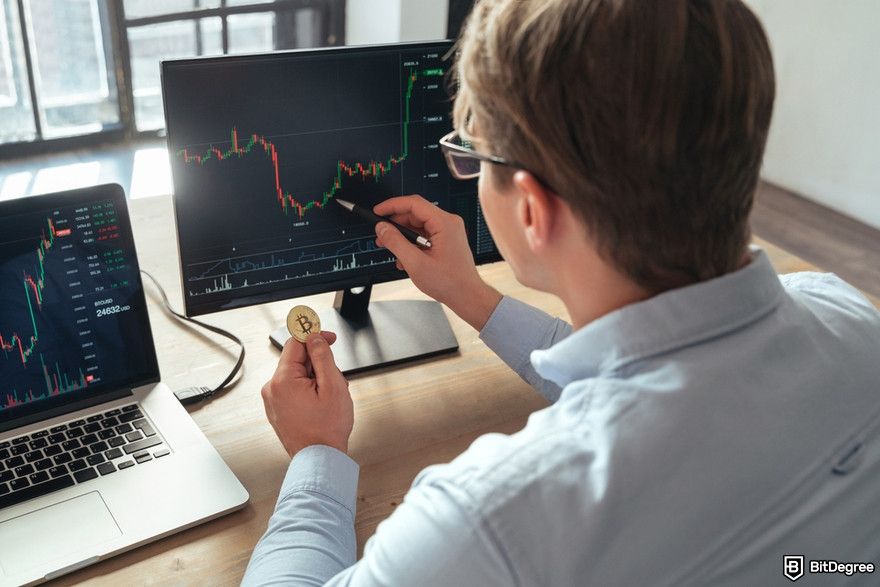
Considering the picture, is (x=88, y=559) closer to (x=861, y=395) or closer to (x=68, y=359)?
(x=68, y=359)

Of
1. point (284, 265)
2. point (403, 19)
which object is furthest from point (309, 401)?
point (403, 19)

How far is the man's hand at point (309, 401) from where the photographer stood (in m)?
0.98

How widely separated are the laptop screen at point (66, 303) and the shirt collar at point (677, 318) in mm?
609

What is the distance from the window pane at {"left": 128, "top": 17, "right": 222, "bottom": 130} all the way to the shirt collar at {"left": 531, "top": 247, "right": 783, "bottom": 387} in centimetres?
282

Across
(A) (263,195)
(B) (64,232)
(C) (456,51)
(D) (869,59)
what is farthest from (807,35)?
(B) (64,232)

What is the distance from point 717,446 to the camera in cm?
67

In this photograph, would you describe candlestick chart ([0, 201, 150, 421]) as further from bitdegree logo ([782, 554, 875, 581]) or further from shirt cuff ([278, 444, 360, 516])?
bitdegree logo ([782, 554, 875, 581])

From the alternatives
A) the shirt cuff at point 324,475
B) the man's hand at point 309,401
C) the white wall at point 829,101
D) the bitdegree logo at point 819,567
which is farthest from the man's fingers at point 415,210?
the white wall at point 829,101

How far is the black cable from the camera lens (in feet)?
3.85

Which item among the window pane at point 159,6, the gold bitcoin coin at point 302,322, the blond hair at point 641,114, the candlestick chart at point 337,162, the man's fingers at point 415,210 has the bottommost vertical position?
the gold bitcoin coin at point 302,322

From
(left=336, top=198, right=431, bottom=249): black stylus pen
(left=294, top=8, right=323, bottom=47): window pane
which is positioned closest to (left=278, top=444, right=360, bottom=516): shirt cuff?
(left=336, top=198, right=431, bottom=249): black stylus pen

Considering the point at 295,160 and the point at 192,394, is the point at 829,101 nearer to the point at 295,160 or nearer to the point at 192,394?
the point at 295,160

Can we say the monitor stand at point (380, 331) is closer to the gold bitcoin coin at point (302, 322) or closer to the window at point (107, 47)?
the gold bitcoin coin at point (302, 322)

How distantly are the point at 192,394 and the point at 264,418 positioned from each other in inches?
4.1
